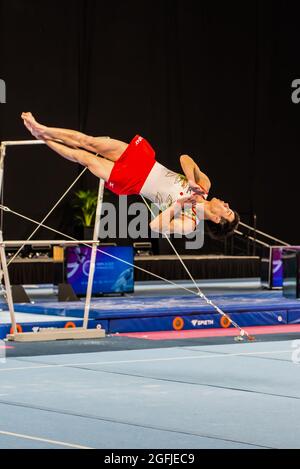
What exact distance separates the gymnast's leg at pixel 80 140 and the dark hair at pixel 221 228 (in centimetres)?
102

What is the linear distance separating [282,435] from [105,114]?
43.0ft

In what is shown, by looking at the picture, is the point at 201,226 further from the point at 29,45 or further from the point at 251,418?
the point at 29,45

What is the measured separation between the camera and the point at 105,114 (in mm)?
17844

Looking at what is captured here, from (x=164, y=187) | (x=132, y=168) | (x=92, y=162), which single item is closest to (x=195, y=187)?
(x=164, y=187)

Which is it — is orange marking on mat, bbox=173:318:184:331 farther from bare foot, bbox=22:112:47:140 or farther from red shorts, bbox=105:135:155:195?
bare foot, bbox=22:112:47:140

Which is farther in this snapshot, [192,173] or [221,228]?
[221,228]

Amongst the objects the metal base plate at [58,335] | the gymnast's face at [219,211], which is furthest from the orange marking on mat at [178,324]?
the gymnast's face at [219,211]

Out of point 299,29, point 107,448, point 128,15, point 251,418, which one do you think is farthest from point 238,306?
point 299,29

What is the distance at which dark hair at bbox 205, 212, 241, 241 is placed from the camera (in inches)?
311

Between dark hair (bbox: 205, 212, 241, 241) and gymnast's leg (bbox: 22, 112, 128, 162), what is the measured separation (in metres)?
1.02

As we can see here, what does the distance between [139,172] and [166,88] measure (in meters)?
11.3

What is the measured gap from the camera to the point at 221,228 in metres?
7.98

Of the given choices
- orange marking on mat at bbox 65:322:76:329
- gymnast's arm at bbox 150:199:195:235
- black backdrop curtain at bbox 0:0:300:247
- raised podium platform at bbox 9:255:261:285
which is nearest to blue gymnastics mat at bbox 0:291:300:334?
orange marking on mat at bbox 65:322:76:329

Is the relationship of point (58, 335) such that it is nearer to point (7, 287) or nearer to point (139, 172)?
point (7, 287)
